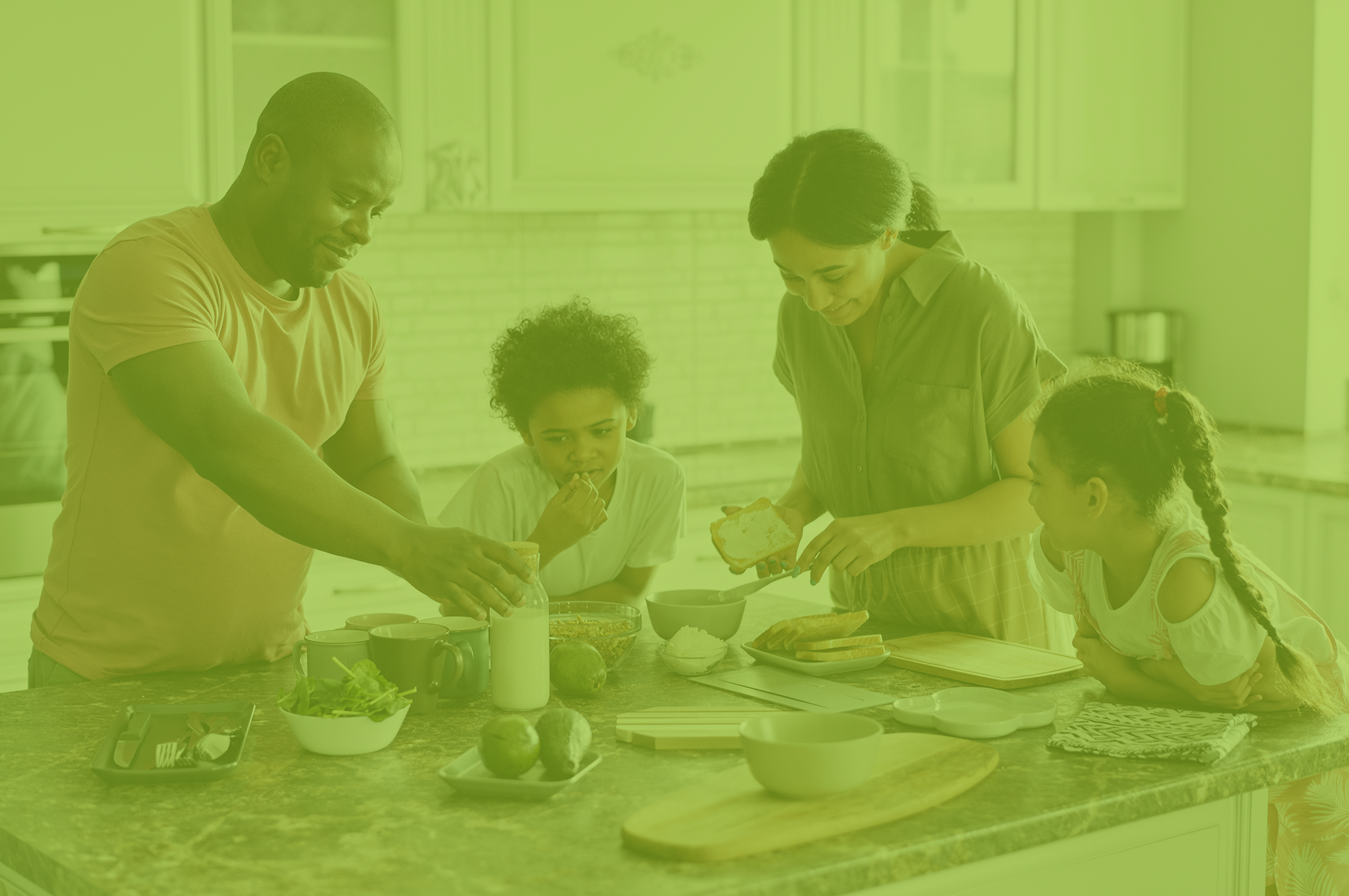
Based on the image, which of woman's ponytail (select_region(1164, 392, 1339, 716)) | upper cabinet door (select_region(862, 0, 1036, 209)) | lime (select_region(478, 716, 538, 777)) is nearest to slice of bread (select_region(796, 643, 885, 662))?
woman's ponytail (select_region(1164, 392, 1339, 716))

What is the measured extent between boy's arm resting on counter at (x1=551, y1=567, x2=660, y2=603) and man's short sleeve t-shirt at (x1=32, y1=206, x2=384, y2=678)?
0.49 meters

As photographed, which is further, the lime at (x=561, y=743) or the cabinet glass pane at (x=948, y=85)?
the cabinet glass pane at (x=948, y=85)

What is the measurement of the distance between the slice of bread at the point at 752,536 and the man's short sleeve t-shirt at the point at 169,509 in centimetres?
63

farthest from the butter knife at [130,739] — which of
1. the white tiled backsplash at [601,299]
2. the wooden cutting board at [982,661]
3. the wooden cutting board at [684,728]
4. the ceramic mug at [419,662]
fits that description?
the white tiled backsplash at [601,299]

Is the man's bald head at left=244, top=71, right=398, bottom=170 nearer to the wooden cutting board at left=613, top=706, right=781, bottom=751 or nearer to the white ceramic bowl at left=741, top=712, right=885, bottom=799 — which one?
the wooden cutting board at left=613, top=706, right=781, bottom=751

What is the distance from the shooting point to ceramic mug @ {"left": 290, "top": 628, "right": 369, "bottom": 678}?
1.66m

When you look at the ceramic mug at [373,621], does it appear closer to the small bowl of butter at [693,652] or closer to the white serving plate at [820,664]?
the small bowl of butter at [693,652]

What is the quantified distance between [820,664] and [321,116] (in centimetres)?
98

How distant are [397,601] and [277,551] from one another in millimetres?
1369

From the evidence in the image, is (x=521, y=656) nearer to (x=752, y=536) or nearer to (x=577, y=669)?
(x=577, y=669)

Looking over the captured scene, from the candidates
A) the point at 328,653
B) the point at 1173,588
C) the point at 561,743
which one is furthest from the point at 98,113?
the point at 1173,588

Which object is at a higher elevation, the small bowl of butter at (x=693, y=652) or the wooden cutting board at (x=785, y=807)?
the small bowl of butter at (x=693, y=652)

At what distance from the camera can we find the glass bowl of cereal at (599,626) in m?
1.88

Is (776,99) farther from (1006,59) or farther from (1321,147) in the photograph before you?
(1321,147)
